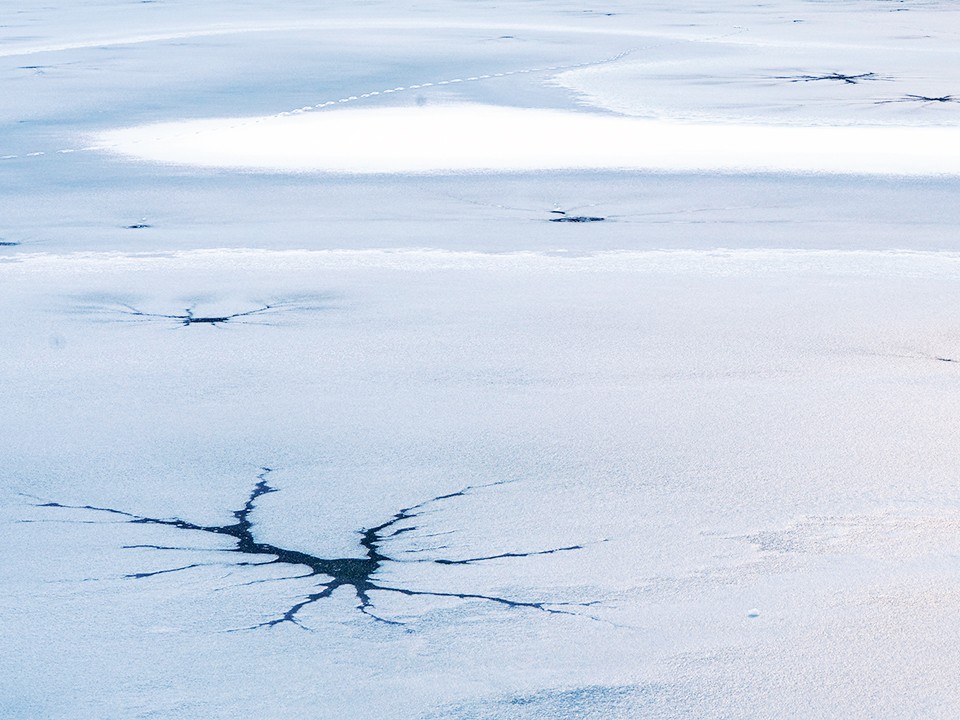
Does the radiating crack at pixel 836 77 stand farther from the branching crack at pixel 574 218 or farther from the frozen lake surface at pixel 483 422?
the branching crack at pixel 574 218

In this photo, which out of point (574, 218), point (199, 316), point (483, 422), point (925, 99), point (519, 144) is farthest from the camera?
point (925, 99)

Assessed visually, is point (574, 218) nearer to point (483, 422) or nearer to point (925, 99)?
point (483, 422)

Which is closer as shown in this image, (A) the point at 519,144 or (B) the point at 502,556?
(B) the point at 502,556

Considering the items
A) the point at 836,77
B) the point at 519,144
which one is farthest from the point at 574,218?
the point at 836,77

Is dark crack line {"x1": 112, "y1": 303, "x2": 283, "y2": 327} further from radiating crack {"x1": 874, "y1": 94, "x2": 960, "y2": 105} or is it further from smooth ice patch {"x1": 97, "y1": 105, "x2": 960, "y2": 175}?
radiating crack {"x1": 874, "y1": 94, "x2": 960, "y2": 105}

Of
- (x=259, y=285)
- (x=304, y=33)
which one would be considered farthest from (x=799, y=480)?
(x=304, y=33)

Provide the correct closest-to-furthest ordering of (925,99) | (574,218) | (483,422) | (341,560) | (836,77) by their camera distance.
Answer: (341,560)
(483,422)
(574,218)
(925,99)
(836,77)

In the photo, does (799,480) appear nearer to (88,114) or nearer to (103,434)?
(103,434)

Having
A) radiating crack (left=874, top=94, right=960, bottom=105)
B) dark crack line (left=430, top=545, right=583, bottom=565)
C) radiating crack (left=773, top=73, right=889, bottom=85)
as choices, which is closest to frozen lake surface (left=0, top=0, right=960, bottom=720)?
dark crack line (left=430, top=545, right=583, bottom=565)
